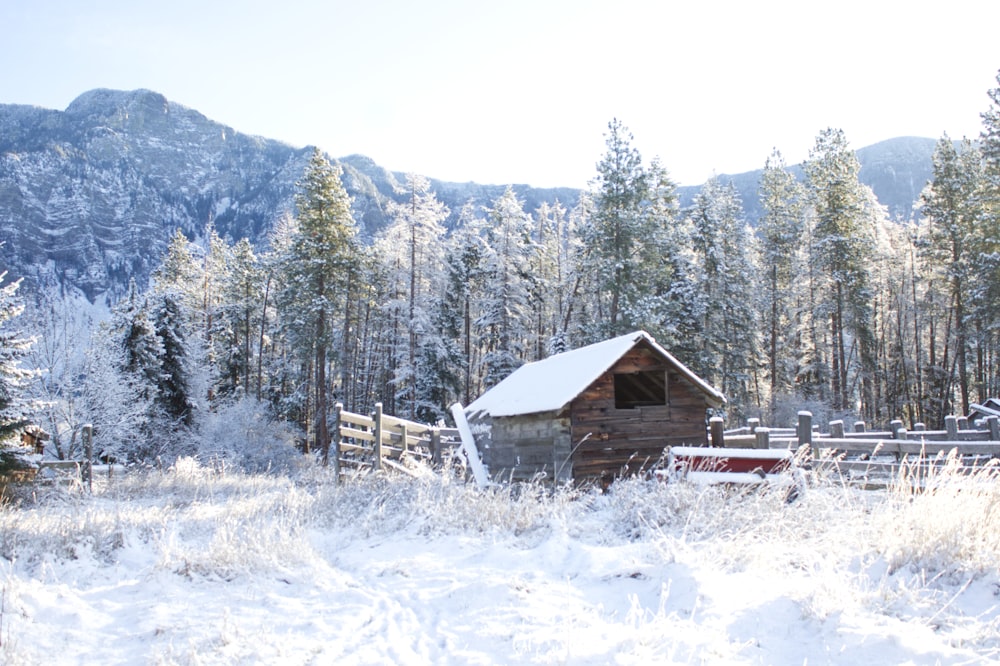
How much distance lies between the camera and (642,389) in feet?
51.8

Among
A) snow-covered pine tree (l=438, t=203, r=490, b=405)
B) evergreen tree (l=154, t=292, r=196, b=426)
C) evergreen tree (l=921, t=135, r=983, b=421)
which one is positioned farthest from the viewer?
snow-covered pine tree (l=438, t=203, r=490, b=405)

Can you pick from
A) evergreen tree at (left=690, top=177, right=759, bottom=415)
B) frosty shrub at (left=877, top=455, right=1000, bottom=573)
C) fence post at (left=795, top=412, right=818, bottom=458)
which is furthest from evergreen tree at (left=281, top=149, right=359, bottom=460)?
frosty shrub at (left=877, top=455, right=1000, bottom=573)

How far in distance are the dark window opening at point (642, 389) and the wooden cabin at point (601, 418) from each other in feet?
0.11

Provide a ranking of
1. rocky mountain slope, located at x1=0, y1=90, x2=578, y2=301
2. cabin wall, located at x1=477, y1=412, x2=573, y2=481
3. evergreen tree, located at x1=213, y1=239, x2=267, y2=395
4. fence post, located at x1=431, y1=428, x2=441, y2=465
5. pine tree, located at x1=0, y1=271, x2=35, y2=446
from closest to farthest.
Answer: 1. cabin wall, located at x1=477, y1=412, x2=573, y2=481
2. pine tree, located at x1=0, y1=271, x2=35, y2=446
3. fence post, located at x1=431, y1=428, x2=441, y2=465
4. evergreen tree, located at x1=213, y1=239, x2=267, y2=395
5. rocky mountain slope, located at x1=0, y1=90, x2=578, y2=301

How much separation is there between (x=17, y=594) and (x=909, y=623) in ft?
21.5

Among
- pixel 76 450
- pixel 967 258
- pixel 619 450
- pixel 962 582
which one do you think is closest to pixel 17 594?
pixel 962 582

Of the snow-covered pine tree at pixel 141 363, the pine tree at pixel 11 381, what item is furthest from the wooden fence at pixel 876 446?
the snow-covered pine tree at pixel 141 363

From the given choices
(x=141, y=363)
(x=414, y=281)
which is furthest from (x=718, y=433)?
(x=141, y=363)

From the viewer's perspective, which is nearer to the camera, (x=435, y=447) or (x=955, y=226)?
(x=435, y=447)

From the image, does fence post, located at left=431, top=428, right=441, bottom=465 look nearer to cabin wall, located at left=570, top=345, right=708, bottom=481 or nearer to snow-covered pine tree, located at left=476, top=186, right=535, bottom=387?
cabin wall, located at left=570, top=345, right=708, bottom=481

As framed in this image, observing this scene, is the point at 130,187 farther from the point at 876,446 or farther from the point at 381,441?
the point at 876,446

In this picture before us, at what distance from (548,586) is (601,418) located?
8.39 metres

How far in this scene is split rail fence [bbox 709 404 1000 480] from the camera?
26.9ft

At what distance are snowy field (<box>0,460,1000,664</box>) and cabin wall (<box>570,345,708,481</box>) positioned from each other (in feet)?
17.9
